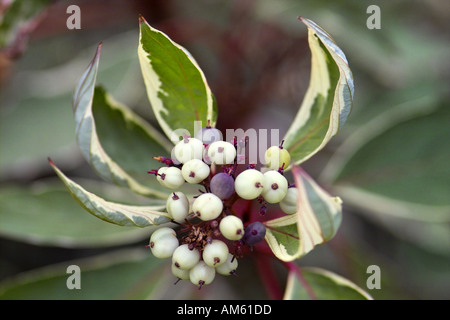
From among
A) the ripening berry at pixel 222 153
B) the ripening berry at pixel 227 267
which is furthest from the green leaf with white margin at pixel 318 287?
the ripening berry at pixel 222 153

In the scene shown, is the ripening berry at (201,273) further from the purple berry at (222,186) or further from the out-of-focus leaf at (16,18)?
the out-of-focus leaf at (16,18)

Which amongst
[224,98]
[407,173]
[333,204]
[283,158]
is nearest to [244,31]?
[224,98]

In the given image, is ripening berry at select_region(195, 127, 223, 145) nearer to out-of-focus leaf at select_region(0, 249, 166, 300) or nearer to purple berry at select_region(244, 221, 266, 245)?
purple berry at select_region(244, 221, 266, 245)

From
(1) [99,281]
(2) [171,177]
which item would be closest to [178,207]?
(2) [171,177]

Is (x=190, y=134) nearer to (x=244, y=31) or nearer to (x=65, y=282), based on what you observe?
(x=65, y=282)

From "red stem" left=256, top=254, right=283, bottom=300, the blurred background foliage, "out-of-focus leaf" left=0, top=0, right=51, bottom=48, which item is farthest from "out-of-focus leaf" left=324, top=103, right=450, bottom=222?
"out-of-focus leaf" left=0, top=0, right=51, bottom=48
